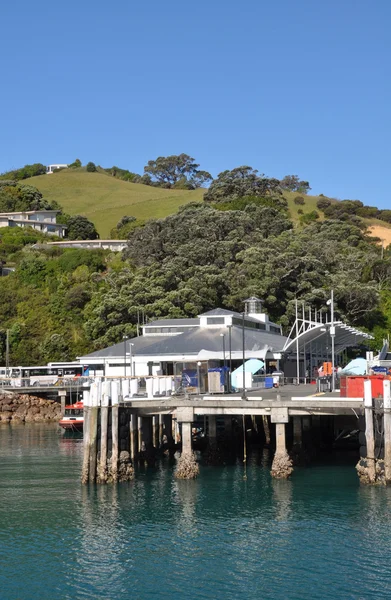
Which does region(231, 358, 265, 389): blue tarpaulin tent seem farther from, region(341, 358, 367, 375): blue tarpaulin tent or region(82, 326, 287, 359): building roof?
region(341, 358, 367, 375): blue tarpaulin tent

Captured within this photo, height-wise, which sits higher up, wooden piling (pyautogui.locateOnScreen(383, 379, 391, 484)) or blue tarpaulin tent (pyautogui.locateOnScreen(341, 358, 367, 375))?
blue tarpaulin tent (pyautogui.locateOnScreen(341, 358, 367, 375))

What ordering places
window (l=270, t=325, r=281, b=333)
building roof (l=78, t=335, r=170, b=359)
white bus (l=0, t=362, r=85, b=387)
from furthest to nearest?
window (l=270, t=325, r=281, b=333) < white bus (l=0, t=362, r=85, b=387) < building roof (l=78, t=335, r=170, b=359)

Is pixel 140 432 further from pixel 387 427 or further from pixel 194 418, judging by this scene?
pixel 387 427

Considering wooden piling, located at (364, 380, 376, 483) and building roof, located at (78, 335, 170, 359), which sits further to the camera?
building roof, located at (78, 335, 170, 359)

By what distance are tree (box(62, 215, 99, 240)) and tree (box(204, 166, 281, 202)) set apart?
2363 cm

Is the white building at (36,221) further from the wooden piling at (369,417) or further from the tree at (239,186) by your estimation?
the wooden piling at (369,417)

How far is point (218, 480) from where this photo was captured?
130 feet

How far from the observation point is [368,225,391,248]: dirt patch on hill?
533 ft

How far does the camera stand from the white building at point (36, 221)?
150375mm

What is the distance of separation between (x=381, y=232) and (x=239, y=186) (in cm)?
3097

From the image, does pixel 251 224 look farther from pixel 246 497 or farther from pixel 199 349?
pixel 246 497

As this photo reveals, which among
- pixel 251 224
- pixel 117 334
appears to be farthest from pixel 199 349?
pixel 251 224

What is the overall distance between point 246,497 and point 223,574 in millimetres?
10026

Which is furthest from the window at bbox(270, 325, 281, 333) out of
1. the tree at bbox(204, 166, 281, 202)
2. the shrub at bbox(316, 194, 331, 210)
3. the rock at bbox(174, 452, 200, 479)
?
the shrub at bbox(316, 194, 331, 210)
